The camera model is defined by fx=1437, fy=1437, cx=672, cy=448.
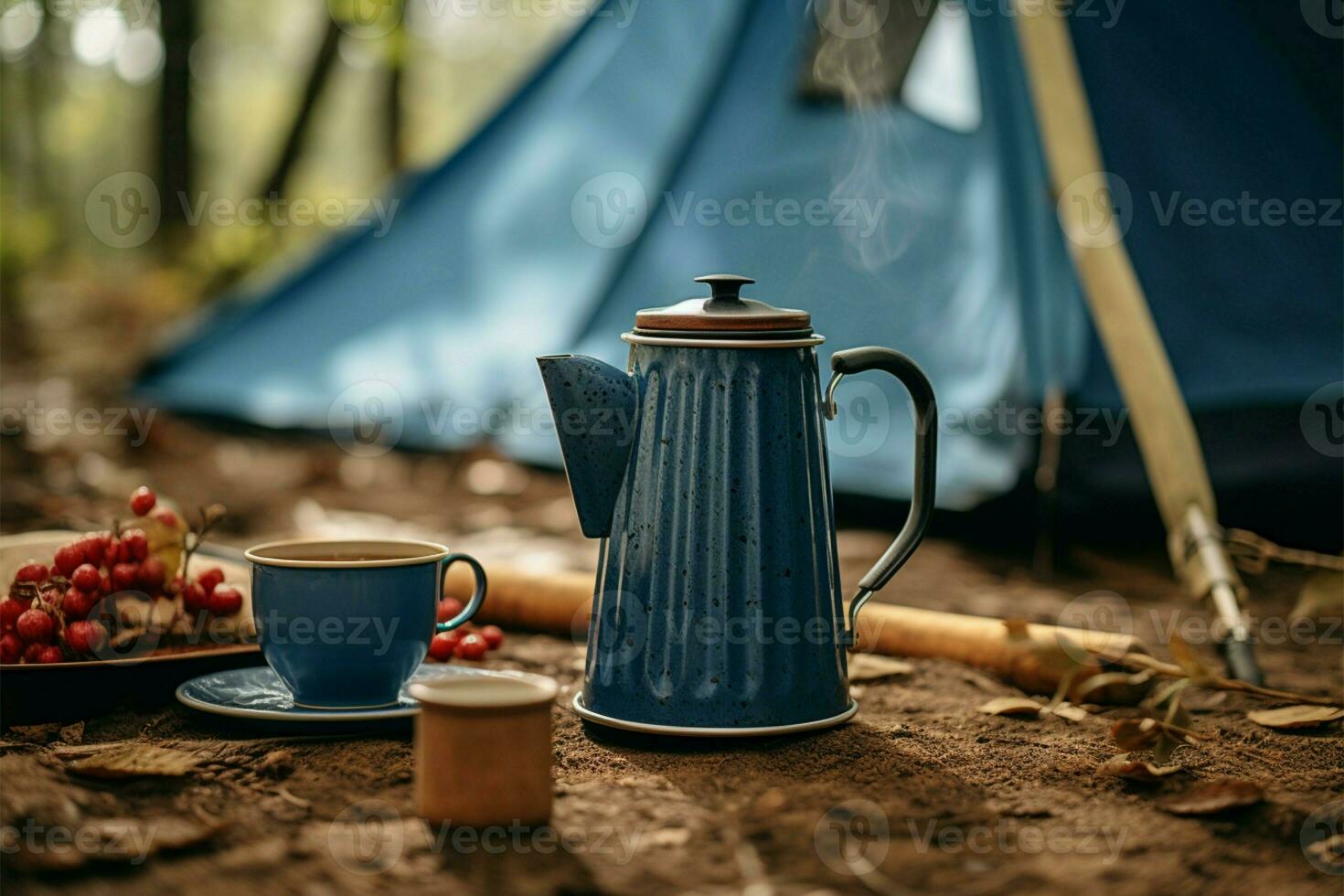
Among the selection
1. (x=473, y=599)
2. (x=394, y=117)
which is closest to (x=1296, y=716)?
(x=473, y=599)

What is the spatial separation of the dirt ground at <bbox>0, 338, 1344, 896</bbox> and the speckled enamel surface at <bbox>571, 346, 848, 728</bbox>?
0.06 meters

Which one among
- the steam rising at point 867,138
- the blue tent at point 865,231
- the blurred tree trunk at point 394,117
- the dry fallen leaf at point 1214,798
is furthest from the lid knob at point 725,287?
the blurred tree trunk at point 394,117

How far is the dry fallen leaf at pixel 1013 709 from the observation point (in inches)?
59.8

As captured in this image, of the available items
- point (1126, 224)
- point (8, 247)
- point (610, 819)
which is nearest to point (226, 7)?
point (8, 247)

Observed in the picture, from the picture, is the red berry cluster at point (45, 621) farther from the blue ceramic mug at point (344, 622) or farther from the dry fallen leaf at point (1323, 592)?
the dry fallen leaf at point (1323, 592)

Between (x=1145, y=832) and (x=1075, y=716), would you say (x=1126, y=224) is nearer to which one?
(x=1075, y=716)

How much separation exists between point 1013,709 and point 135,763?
0.87 m

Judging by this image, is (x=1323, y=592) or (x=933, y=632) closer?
(x=1323, y=592)

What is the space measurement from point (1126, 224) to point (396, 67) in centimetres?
508

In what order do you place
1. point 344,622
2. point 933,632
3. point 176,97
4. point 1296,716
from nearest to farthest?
point 344,622 < point 1296,716 < point 933,632 < point 176,97

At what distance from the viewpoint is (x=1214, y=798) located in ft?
3.92

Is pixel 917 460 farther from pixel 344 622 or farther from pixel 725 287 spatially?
pixel 344 622

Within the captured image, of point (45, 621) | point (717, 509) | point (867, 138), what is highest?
point (867, 138)

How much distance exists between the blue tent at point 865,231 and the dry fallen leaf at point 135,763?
1.55m
